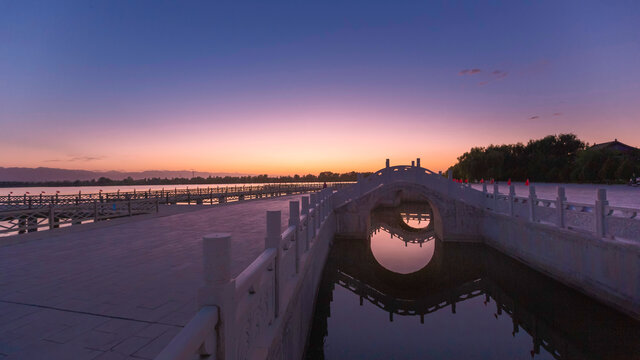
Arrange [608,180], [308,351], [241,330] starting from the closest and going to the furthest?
[241,330] < [308,351] < [608,180]

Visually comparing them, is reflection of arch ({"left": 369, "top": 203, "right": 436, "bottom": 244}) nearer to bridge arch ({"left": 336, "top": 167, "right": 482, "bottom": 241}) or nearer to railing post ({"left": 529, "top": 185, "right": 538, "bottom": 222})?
bridge arch ({"left": 336, "top": 167, "right": 482, "bottom": 241})

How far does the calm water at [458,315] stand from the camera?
8500mm

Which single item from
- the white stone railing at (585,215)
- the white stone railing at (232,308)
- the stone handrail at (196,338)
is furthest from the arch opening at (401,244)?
the stone handrail at (196,338)

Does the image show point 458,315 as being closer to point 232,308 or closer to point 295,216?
point 295,216

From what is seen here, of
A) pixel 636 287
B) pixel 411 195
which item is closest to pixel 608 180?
pixel 411 195

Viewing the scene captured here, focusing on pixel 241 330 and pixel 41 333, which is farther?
pixel 41 333

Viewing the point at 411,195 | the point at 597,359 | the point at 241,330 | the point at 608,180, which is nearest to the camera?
the point at 241,330

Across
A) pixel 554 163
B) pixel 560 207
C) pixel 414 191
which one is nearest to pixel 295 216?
pixel 560 207

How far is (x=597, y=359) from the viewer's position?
25.2ft

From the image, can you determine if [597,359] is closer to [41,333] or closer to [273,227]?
[273,227]

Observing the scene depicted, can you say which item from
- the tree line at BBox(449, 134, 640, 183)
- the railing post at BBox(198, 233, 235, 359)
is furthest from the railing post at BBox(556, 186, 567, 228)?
the tree line at BBox(449, 134, 640, 183)

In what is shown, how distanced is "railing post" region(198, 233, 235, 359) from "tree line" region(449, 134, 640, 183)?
50962 mm

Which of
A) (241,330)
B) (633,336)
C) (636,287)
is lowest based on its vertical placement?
(633,336)

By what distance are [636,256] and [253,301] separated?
33.0ft
